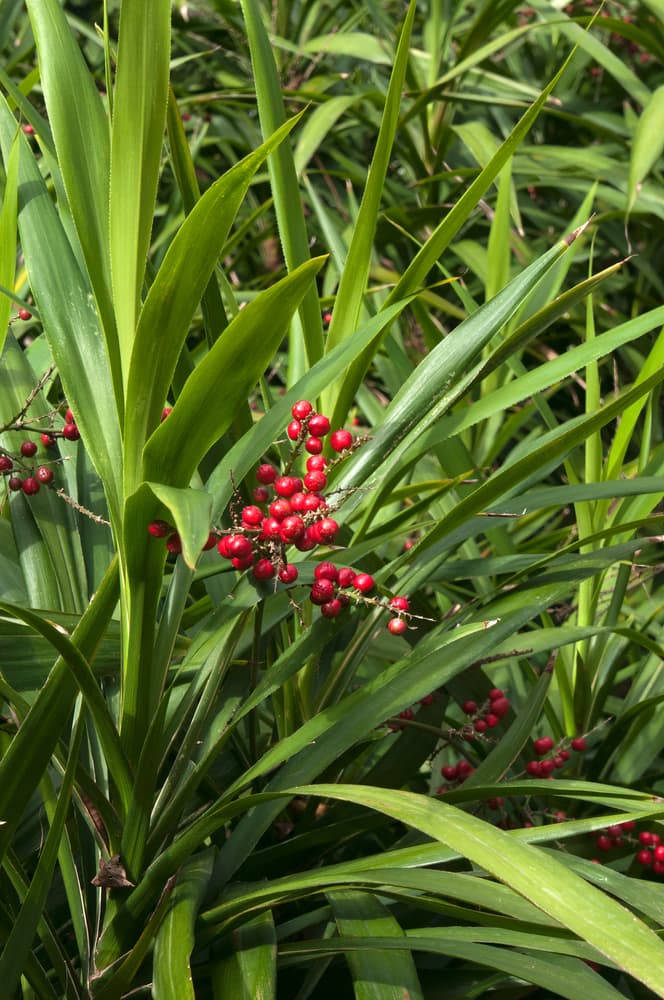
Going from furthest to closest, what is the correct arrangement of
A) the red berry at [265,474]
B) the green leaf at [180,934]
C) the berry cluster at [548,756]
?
the berry cluster at [548,756], the red berry at [265,474], the green leaf at [180,934]

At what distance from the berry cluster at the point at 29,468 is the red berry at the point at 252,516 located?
8.9 inches

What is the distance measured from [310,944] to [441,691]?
0.90 ft

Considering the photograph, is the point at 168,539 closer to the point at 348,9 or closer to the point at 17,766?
the point at 17,766

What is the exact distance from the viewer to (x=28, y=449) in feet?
2.58

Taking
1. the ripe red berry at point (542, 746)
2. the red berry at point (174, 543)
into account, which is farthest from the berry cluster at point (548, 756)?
the red berry at point (174, 543)

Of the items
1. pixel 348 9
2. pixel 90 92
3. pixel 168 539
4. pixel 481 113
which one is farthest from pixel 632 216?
pixel 168 539

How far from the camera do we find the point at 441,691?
879mm

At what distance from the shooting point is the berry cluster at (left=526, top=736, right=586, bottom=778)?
878 millimetres

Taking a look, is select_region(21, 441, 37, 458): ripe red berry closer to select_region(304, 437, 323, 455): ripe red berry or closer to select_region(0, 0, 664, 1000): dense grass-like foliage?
select_region(0, 0, 664, 1000): dense grass-like foliage

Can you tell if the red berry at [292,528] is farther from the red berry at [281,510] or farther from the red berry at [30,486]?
the red berry at [30,486]

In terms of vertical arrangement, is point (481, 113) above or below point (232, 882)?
above

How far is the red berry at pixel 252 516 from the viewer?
571 millimetres

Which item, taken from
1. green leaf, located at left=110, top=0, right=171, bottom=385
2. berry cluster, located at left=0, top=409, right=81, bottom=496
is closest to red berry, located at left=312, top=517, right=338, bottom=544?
green leaf, located at left=110, top=0, right=171, bottom=385

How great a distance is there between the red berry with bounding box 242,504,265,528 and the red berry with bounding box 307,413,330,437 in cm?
7
